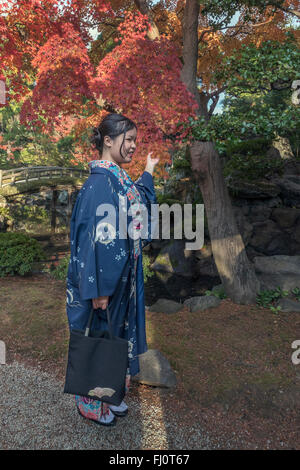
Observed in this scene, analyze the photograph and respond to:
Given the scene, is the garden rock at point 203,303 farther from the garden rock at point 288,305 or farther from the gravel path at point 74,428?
the gravel path at point 74,428

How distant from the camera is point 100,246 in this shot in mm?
2266

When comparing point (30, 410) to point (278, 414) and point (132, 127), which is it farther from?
point (132, 127)

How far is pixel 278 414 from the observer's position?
292 centimetres

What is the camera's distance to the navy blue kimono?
225 centimetres

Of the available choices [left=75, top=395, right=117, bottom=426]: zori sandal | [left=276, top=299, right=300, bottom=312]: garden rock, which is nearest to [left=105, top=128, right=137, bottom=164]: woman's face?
[left=75, top=395, right=117, bottom=426]: zori sandal

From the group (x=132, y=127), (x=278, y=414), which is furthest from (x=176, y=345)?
(x=132, y=127)

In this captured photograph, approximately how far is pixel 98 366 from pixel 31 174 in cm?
1940

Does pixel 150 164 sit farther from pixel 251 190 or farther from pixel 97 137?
pixel 251 190

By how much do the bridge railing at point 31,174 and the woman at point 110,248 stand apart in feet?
55.0

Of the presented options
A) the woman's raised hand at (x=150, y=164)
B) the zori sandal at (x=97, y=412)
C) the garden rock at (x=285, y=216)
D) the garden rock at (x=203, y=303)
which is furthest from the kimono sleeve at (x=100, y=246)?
the garden rock at (x=285, y=216)

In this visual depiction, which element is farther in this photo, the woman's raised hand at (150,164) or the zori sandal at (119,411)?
the woman's raised hand at (150,164)

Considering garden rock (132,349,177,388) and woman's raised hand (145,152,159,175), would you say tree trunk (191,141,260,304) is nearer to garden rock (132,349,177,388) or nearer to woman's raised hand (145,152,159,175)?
garden rock (132,349,177,388)

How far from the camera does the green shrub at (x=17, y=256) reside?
7.93m

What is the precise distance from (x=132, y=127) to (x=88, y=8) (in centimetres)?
684
